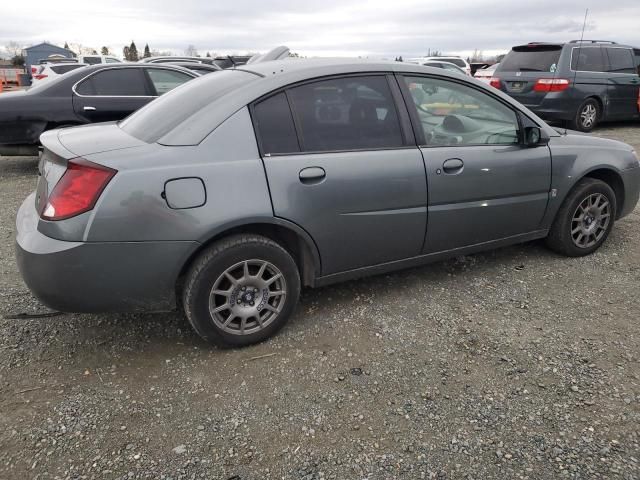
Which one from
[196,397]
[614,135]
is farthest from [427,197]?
[614,135]

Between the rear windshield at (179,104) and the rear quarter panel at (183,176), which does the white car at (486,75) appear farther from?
the rear quarter panel at (183,176)

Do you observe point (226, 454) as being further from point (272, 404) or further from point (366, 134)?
point (366, 134)

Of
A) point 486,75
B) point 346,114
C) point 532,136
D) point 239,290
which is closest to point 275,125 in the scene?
point 346,114

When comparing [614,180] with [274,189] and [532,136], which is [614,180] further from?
[274,189]

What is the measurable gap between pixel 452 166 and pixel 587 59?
861 cm

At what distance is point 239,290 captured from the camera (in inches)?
111

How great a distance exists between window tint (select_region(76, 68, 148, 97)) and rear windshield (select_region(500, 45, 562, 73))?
715 centimetres

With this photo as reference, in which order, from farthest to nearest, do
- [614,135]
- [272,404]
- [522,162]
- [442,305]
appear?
[614,135], [522,162], [442,305], [272,404]

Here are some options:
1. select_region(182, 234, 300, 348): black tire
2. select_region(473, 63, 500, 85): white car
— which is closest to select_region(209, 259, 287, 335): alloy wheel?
select_region(182, 234, 300, 348): black tire

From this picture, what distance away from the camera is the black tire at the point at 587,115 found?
10062 mm

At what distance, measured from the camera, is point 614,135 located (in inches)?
407

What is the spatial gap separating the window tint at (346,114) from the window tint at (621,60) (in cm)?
956

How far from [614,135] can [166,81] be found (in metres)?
8.73

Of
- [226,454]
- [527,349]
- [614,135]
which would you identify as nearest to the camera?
[226,454]
